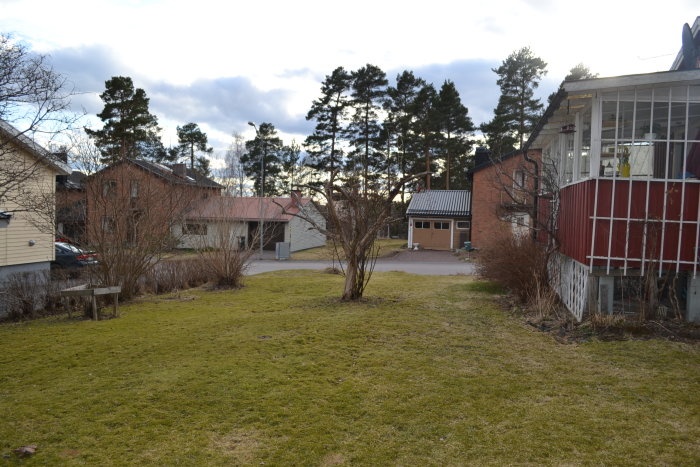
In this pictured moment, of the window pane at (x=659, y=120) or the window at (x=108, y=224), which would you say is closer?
the window pane at (x=659, y=120)

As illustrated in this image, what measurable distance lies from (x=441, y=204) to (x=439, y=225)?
1.74 metres

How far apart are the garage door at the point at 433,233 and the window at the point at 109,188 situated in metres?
27.4

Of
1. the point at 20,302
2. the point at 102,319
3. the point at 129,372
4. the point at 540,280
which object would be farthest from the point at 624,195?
the point at 20,302

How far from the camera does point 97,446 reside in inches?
177

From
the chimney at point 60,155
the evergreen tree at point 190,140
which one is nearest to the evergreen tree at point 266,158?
the evergreen tree at point 190,140

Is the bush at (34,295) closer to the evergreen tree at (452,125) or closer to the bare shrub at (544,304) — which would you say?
the bare shrub at (544,304)

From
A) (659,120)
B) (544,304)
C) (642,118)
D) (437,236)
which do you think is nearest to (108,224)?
(544,304)

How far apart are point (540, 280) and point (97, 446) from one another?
9.33 metres

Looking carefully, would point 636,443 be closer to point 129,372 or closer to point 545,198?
point 129,372

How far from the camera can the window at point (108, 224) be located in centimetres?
1191

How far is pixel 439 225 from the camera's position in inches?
1469

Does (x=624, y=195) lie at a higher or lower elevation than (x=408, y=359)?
higher

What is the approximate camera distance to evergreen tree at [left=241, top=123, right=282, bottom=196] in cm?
5245

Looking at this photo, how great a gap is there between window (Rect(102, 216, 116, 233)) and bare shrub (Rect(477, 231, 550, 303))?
9.07 m
